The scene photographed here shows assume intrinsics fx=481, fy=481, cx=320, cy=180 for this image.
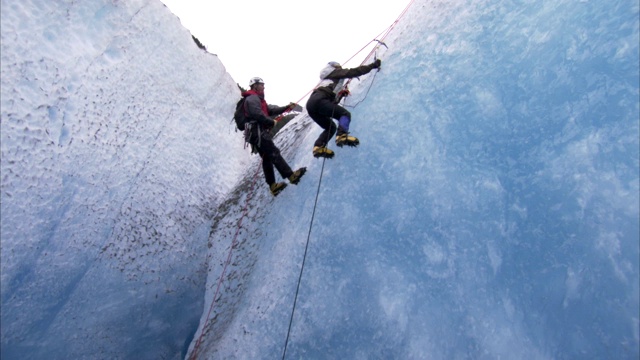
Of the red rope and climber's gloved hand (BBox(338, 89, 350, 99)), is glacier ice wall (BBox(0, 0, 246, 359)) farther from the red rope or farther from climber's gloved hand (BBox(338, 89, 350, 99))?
climber's gloved hand (BBox(338, 89, 350, 99))

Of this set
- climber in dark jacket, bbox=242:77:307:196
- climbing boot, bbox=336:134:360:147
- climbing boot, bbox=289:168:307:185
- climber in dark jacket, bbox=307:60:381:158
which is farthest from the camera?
climbing boot, bbox=289:168:307:185

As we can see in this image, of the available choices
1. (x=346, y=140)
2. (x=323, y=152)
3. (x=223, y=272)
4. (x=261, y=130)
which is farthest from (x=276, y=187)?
(x=223, y=272)

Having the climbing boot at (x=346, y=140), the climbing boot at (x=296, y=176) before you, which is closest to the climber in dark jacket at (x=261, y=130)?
the climbing boot at (x=296, y=176)

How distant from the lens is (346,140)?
5141mm

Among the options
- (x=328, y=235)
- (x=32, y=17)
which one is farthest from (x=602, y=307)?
(x=32, y=17)

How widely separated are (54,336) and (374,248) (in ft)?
11.2

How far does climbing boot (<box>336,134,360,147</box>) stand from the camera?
5.14m

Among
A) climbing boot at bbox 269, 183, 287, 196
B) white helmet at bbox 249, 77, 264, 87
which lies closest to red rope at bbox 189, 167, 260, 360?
climbing boot at bbox 269, 183, 287, 196

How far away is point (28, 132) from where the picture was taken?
15.4 feet

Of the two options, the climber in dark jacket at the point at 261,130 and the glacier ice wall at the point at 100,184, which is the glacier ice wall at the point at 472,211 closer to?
the climber in dark jacket at the point at 261,130

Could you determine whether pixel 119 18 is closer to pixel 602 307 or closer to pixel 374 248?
pixel 374 248

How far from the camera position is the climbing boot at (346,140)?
5145 mm

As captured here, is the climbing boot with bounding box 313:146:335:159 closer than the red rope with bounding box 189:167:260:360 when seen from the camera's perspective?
Yes

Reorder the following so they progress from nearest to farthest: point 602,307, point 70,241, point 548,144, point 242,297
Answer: point 602,307, point 548,144, point 70,241, point 242,297
